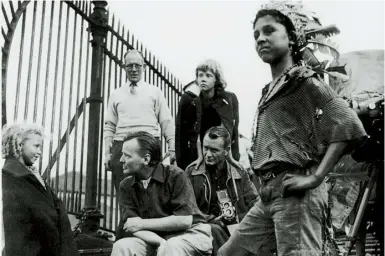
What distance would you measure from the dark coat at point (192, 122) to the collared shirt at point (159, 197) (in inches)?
50.2

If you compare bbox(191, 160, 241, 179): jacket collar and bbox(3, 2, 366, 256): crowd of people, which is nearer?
bbox(3, 2, 366, 256): crowd of people

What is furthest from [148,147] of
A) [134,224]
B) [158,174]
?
[134,224]

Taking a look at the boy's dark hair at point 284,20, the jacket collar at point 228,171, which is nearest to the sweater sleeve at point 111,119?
the jacket collar at point 228,171

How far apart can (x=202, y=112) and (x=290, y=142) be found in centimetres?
260

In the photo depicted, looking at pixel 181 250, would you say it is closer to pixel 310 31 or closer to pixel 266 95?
pixel 266 95

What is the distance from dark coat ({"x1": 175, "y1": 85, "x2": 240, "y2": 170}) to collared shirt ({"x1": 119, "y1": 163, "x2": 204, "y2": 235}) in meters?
1.27

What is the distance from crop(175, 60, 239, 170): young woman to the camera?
4.73m

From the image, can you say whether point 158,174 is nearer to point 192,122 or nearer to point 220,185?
point 220,185

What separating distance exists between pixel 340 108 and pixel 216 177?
214 centimetres

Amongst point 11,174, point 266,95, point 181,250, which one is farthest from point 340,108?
point 11,174

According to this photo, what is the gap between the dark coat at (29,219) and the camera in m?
3.43

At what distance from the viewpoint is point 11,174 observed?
11.7 feet

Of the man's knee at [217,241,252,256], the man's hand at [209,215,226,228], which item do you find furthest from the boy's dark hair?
the man's hand at [209,215,226,228]

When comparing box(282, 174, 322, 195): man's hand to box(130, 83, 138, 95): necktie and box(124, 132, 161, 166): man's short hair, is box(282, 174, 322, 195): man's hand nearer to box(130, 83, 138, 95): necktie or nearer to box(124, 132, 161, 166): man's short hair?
box(124, 132, 161, 166): man's short hair
